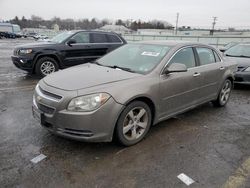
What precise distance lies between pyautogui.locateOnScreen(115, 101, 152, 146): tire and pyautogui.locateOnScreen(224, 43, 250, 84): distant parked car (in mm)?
4553

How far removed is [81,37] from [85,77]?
5904mm

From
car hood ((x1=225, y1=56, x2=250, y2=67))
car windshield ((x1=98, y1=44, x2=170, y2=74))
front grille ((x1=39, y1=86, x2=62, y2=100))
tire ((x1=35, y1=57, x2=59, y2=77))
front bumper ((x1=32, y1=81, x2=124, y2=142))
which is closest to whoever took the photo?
front bumper ((x1=32, y1=81, x2=124, y2=142))

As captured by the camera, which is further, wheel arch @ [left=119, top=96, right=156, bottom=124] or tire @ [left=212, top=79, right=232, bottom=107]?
tire @ [left=212, top=79, right=232, bottom=107]

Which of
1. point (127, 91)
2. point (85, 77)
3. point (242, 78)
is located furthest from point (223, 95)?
point (85, 77)

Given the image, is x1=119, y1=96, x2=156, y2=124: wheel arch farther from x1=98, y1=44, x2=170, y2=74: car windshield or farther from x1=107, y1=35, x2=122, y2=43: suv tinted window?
x1=107, y1=35, x2=122, y2=43: suv tinted window

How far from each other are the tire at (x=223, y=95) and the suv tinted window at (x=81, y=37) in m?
5.43

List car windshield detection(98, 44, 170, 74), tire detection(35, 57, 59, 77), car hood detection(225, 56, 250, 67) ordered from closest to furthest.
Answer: car windshield detection(98, 44, 170, 74), car hood detection(225, 56, 250, 67), tire detection(35, 57, 59, 77)

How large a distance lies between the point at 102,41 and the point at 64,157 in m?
Result: 7.07

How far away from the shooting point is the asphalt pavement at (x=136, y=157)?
3020mm

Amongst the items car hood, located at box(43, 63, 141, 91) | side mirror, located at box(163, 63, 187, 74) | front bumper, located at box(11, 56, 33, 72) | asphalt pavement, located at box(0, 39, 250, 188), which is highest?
side mirror, located at box(163, 63, 187, 74)

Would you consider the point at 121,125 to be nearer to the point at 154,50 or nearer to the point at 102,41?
the point at 154,50

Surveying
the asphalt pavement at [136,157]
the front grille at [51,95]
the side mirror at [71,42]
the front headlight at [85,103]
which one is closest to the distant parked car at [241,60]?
the asphalt pavement at [136,157]

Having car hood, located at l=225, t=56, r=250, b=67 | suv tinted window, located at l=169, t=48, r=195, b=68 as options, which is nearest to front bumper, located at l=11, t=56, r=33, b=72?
suv tinted window, located at l=169, t=48, r=195, b=68

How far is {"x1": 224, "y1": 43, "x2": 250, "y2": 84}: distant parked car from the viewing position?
25.7 ft
